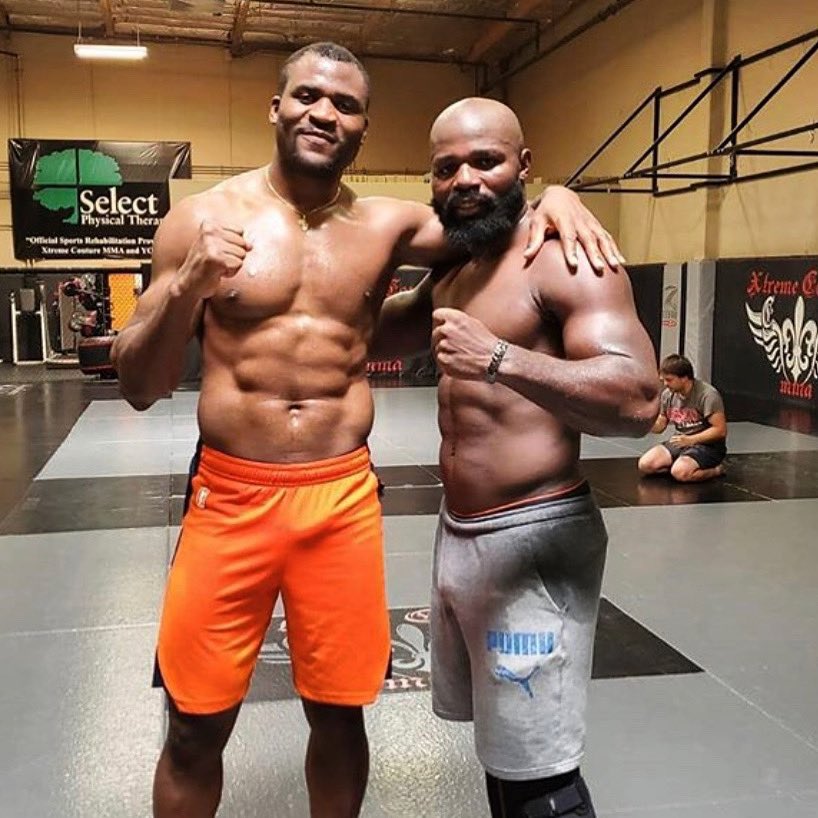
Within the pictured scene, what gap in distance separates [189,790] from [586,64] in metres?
13.7

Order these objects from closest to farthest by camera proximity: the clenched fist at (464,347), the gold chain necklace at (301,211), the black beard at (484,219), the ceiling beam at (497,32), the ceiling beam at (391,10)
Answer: the clenched fist at (464,347) → the black beard at (484,219) → the gold chain necklace at (301,211) → the ceiling beam at (391,10) → the ceiling beam at (497,32)

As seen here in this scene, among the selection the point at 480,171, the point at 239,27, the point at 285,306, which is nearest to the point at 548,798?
the point at 285,306

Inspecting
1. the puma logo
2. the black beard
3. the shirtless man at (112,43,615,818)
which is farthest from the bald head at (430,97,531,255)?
the puma logo

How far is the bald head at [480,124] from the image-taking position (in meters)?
1.76

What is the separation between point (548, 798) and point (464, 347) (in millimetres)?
879

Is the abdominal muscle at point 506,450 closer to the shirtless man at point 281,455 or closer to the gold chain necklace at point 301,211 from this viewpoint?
the shirtless man at point 281,455

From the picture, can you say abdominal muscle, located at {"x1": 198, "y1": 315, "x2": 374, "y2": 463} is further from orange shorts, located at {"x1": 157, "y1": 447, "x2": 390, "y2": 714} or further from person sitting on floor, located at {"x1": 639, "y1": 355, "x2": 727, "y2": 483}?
person sitting on floor, located at {"x1": 639, "y1": 355, "x2": 727, "y2": 483}

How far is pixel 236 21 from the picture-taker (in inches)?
583

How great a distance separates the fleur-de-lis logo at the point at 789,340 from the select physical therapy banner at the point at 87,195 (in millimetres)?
9761

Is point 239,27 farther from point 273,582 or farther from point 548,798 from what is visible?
point 548,798

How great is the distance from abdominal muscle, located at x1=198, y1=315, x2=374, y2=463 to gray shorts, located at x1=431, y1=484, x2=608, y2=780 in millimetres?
394

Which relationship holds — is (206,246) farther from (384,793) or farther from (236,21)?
(236,21)

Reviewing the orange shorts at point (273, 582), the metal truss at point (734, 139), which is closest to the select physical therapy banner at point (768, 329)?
the metal truss at point (734, 139)

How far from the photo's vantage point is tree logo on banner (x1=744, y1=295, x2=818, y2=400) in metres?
9.05
